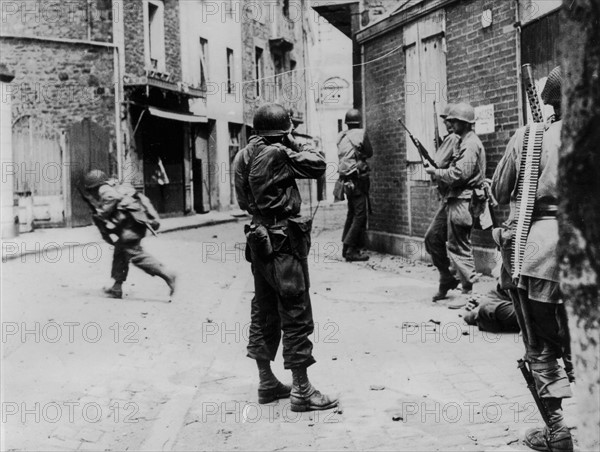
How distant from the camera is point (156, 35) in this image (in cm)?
1942

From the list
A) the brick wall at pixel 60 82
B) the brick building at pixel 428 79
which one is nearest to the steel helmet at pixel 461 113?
the brick building at pixel 428 79

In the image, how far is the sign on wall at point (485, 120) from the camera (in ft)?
30.5

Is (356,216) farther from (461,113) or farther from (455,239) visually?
(461,113)

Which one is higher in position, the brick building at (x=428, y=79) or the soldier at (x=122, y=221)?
the brick building at (x=428, y=79)

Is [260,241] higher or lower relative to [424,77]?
lower

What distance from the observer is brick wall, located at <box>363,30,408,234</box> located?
39.9 ft

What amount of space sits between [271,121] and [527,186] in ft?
6.03

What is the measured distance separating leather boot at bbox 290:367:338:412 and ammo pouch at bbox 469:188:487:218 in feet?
11.7

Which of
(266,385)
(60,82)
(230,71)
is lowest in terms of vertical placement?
(266,385)

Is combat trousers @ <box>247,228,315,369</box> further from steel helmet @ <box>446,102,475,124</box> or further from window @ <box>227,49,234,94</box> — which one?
window @ <box>227,49,234,94</box>

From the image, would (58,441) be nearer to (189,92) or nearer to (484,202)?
(484,202)

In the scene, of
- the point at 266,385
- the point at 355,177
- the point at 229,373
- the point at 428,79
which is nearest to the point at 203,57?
the point at 355,177

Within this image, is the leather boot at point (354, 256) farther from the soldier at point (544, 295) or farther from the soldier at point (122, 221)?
the soldier at point (544, 295)

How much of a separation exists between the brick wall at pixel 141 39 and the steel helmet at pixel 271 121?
14.8 m
